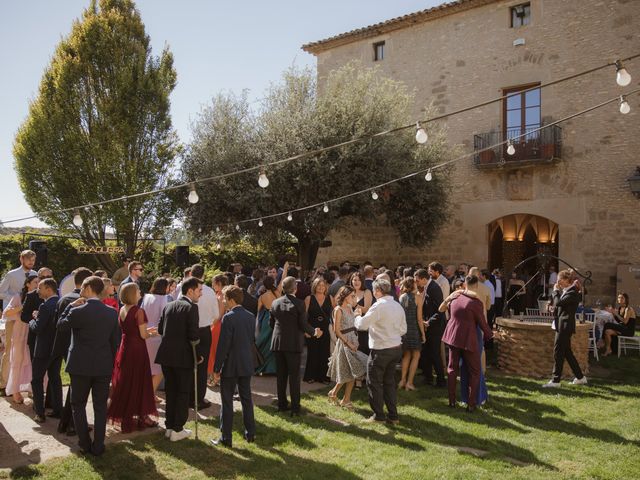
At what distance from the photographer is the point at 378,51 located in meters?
20.0

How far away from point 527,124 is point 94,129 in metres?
13.9

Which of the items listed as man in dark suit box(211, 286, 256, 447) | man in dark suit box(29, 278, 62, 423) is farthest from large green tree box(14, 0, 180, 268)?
man in dark suit box(211, 286, 256, 447)

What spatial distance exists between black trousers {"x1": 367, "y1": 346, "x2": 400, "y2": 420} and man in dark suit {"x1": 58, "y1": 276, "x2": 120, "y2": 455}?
2757 mm

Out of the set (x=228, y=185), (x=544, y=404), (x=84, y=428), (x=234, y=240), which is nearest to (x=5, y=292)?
(x=84, y=428)

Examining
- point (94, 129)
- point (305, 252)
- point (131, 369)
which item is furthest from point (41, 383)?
point (94, 129)

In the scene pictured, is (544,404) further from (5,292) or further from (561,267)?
(561,267)

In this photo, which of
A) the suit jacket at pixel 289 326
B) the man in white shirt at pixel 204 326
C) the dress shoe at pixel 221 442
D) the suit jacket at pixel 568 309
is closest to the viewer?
the dress shoe at pixel 221 442

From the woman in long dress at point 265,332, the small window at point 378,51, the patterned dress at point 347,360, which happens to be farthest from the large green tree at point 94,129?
the patterned dress at point 347,360

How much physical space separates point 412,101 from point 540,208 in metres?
5.65

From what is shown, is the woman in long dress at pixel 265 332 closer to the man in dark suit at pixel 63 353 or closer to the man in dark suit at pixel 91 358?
the man in dark suit at pixel 63 353

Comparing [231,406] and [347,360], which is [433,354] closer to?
[347,360]

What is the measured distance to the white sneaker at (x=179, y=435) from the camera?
5301 mm

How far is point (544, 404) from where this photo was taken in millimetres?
6883

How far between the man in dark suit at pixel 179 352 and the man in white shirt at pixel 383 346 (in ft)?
6.22
